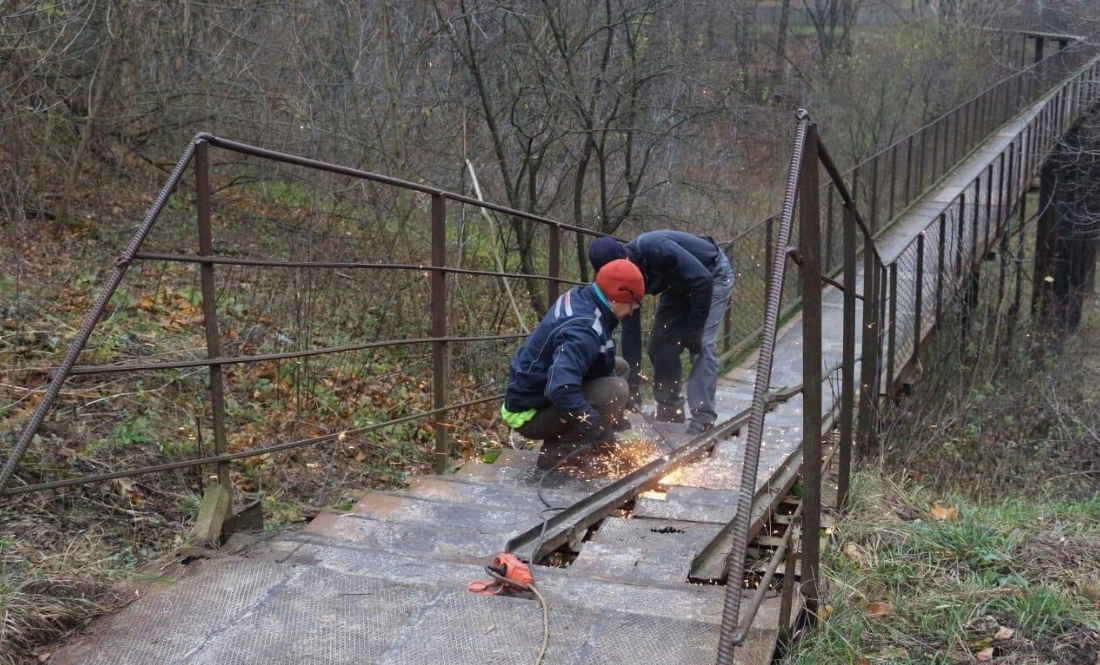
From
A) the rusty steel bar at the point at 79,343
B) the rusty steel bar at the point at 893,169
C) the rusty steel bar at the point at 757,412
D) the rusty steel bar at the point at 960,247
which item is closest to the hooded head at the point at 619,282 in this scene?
the rusty steel bar at the point at 79,343

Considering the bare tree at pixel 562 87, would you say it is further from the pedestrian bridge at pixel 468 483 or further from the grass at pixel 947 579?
the grass at pixel 947 579

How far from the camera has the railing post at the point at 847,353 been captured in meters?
3.76

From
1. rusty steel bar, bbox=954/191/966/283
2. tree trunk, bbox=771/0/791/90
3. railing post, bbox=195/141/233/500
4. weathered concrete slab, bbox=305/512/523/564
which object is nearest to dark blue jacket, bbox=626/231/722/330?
weathered concrete slab, bbox=305/512/523/564

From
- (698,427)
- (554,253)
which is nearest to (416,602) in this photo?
(554,253)

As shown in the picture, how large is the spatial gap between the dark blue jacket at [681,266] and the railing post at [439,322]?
178 centimetres

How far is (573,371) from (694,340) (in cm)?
226

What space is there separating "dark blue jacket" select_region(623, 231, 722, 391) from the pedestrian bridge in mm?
616

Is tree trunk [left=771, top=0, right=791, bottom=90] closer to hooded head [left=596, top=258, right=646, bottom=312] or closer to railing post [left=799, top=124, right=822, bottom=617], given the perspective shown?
hooded head [left=596, top=258, right=646, bottom=312]

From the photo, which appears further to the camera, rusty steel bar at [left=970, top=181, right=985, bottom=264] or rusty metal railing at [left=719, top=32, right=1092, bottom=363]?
rusty steel bar at [left=970, top=181, right=985, bottom=264]

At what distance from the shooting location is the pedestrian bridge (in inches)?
107

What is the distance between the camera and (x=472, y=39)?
11211 mm

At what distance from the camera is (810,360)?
295cm

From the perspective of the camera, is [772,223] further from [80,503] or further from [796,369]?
[80,503]

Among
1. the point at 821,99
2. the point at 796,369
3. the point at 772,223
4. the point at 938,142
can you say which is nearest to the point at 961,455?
the point at 796,369
